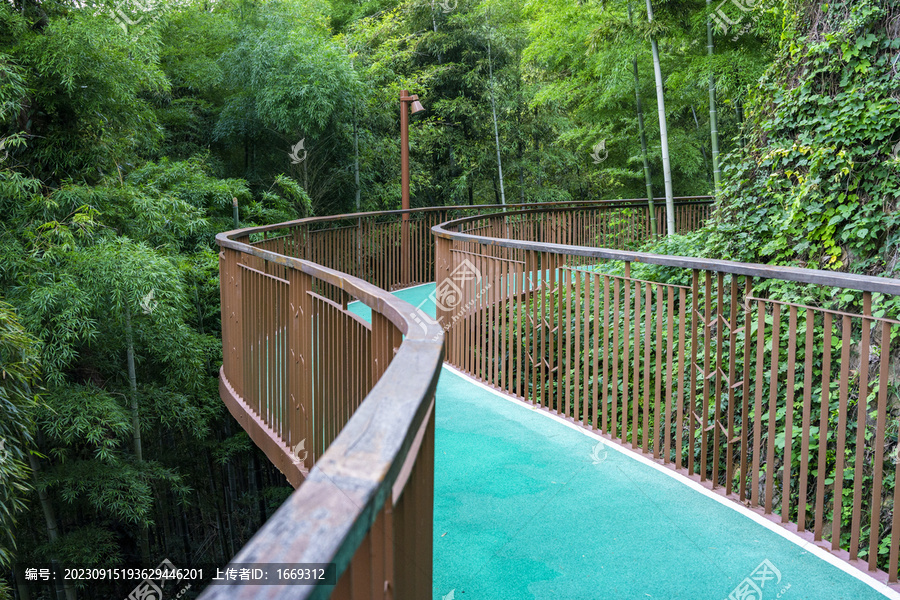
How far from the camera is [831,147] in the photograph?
17.8 feet

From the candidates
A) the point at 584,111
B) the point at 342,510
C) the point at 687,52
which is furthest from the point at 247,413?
the point at 584,111

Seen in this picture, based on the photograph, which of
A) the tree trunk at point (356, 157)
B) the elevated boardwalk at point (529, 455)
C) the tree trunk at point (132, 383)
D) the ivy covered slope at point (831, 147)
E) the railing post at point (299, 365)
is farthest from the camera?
the tree trunk at point (356, 157)

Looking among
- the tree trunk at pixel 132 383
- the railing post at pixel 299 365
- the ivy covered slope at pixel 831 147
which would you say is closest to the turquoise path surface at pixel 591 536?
the railing post at pixel 299 365

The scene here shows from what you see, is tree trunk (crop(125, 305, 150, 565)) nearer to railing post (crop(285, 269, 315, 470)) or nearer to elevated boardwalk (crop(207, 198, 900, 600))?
elevated boardwalk (crop(207, 198, 900, 600))

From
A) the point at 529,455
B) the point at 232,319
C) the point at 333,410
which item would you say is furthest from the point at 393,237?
the point at 333,410

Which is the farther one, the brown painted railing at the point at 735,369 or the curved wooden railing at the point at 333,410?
the brown painted railing at the point at 735,369

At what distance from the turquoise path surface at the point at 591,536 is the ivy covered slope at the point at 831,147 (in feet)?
9.63

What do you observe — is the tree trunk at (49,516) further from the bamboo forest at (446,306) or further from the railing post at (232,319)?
the railing post at (232,319)

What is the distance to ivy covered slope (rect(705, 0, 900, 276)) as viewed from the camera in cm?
515

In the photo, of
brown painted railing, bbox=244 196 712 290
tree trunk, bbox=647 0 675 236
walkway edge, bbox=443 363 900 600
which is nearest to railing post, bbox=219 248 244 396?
brown painted railing, bbox=244 196 712 290

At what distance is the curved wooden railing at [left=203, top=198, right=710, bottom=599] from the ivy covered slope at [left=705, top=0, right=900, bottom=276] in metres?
3.98

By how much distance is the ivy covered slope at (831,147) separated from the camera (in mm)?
5152

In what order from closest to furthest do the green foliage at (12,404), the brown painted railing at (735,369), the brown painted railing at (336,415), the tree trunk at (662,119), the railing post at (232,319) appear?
the brown painted railing at (336,415) → the brown painted railing at (735,369) → the railing post at (232,319) → the green foliage at (12,404) → the tree trunk at (662,119)

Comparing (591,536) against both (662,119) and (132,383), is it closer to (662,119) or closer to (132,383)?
(132,383)
